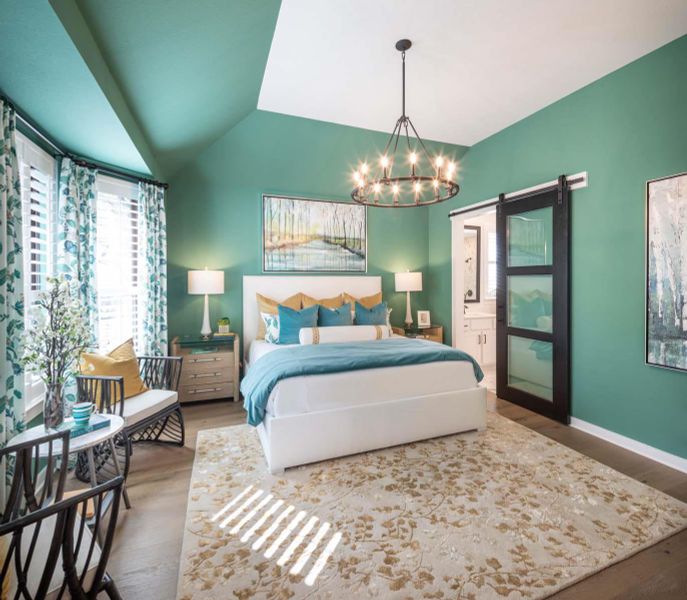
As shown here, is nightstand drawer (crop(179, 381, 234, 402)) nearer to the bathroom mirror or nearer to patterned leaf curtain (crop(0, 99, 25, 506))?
patterned leaf curtain (crop(0, 99, 25, 506))

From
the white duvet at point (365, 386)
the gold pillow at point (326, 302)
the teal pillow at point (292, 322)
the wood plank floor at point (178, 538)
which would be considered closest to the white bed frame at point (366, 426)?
the white duvet at point (365, 386)

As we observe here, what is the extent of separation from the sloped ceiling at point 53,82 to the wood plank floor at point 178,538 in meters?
2.43

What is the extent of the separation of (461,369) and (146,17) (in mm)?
3205

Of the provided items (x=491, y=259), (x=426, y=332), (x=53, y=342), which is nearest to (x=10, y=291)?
(x=53, y=342)

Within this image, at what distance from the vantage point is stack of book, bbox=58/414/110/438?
1.87 m

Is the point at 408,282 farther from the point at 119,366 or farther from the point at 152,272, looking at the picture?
the point at 119,366

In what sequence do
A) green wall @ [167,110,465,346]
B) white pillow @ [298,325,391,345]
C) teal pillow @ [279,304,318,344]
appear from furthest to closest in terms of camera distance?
1. green wall @ [167,110,465,346]
2. teal pillow @ [279,304,318,344]
3. white pillow @ [298,325,391,345]

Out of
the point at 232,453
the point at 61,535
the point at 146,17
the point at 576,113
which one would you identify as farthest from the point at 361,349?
the point at 576,113

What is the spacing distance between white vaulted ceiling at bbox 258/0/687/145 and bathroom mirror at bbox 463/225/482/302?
2154 mm

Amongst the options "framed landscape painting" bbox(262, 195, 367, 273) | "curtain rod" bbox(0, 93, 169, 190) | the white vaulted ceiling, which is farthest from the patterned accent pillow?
the white vaulted ceiling

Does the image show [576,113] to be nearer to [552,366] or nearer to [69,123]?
[552,366]

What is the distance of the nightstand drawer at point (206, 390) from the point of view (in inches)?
149

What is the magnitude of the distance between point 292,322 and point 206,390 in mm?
1224

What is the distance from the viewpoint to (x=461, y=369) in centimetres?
303
